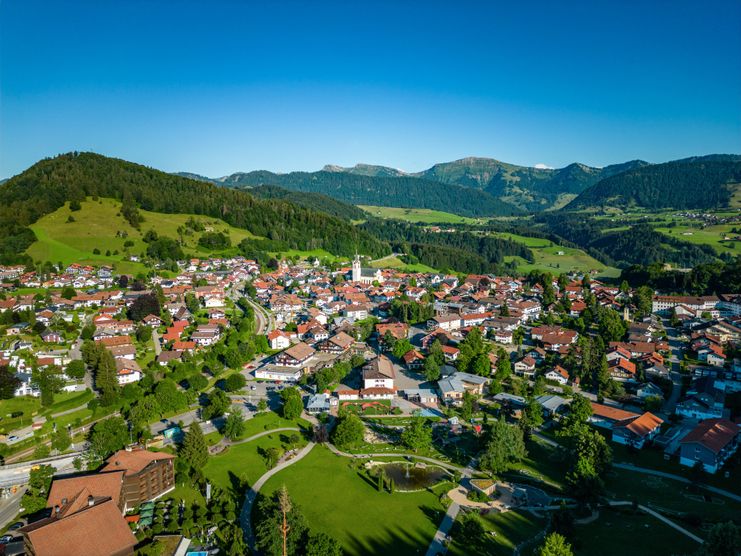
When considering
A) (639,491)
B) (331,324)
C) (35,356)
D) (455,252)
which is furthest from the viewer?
(455,252)

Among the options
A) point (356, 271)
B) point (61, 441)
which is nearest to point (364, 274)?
point (356, 271)

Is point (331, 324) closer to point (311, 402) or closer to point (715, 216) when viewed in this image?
point (311, 402)

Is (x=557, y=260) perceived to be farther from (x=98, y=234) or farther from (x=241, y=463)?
(x=241, y=463)

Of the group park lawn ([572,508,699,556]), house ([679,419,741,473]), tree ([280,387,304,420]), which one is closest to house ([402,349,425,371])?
tree ([280,387,304,420])

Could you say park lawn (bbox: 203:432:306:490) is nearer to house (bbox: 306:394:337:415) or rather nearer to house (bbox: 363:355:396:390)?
house (bbox: 306:394:337:415)

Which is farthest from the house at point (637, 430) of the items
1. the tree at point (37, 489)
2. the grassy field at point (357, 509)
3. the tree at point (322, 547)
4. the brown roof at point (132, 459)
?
the tree at point (37, 489)

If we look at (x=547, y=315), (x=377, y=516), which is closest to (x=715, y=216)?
(x=547, y=315)

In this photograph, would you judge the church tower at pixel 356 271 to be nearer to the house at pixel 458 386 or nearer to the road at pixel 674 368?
the house at pixel 458 386
